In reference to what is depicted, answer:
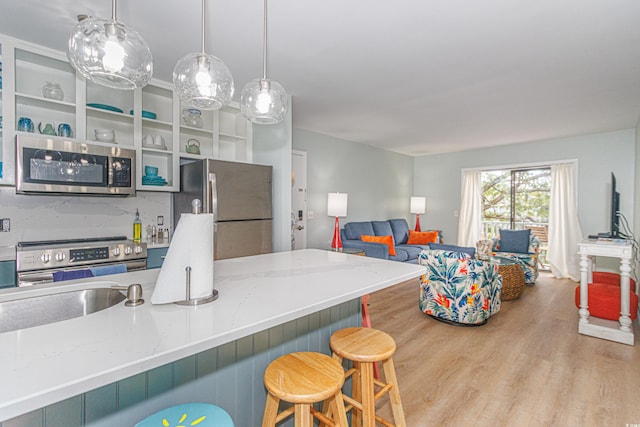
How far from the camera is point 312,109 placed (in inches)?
Answer: 156

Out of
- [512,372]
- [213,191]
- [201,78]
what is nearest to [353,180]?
[213,191]

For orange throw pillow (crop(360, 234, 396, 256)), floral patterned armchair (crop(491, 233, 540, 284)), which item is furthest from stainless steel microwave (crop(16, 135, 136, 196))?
floral patterned armchair (crop(491, 233, 540, 284))

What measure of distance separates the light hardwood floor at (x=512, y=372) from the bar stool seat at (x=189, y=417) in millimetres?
1310

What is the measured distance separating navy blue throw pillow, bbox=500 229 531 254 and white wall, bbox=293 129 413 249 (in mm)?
2257

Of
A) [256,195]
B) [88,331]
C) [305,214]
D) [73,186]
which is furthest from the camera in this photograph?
[305,214]

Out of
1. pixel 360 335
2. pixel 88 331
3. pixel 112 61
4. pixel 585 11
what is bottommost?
pixel 360 335

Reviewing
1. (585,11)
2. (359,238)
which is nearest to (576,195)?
(359,238)

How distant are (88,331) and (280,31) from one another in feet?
6.89

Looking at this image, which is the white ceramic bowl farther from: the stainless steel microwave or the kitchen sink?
the kitchen sink

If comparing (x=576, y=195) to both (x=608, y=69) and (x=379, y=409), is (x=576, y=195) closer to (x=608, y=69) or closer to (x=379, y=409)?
(x=608, y=69)

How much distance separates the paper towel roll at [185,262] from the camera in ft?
3.41

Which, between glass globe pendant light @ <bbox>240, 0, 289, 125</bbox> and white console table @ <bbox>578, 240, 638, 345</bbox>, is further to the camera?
white console table @ <bbox>578, 240, 638, 345</bbox>

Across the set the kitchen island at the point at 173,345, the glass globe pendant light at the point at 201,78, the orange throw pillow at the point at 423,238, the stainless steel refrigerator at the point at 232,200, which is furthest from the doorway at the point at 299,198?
the glass globe pendant light at the point at 201,78

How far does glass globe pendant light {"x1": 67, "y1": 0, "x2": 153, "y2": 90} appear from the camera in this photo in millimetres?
1184
